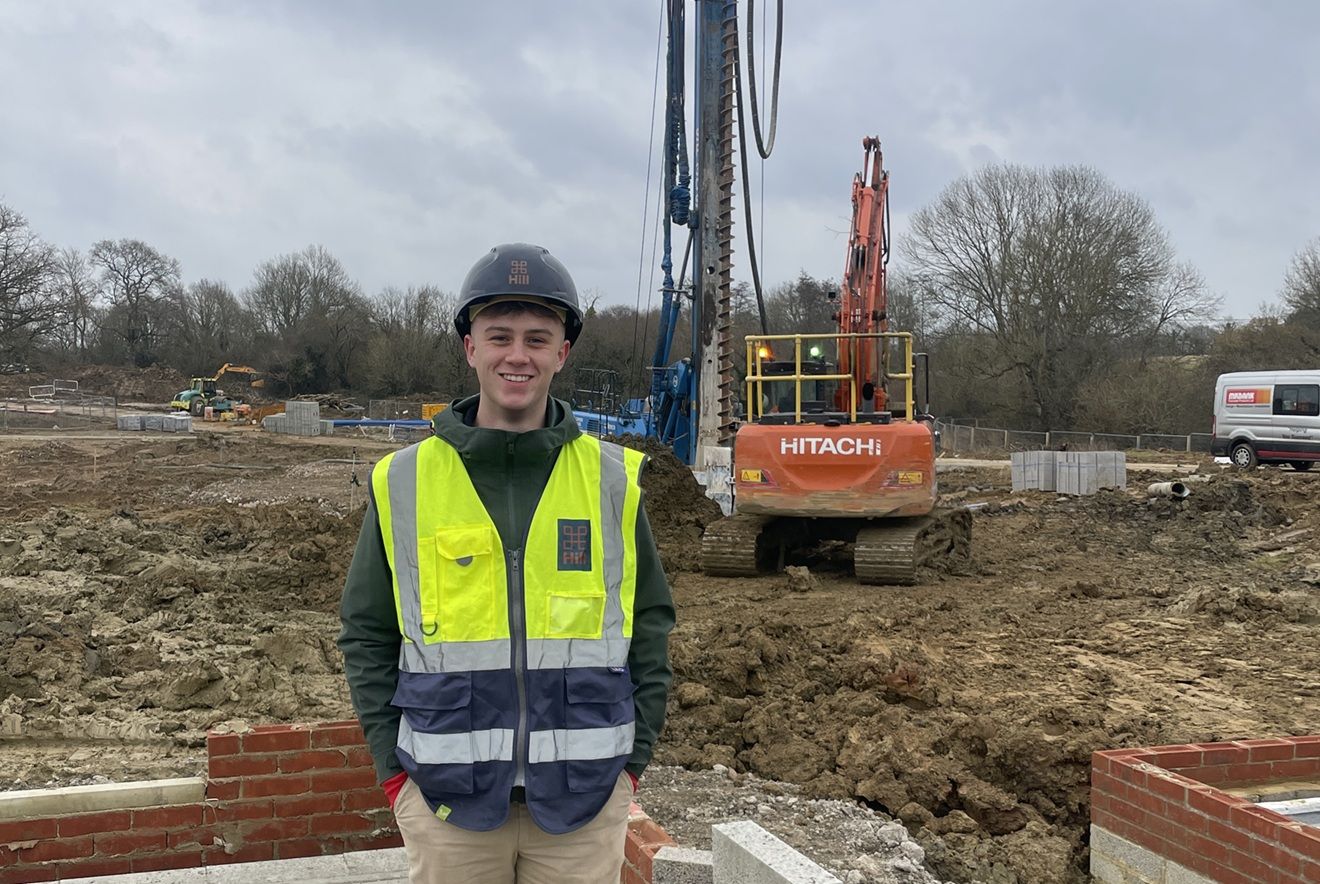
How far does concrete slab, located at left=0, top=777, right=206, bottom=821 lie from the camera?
351 centimetres

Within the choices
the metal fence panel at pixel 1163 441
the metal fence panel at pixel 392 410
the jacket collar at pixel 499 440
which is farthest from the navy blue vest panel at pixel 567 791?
the metal fence panel at pixel 392 410

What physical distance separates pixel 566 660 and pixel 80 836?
2.70m

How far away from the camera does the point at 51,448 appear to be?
24.9 m

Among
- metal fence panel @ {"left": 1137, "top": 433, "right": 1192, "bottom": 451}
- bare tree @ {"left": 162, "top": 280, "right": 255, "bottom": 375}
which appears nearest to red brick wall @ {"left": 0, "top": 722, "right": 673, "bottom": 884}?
metal fence panel @ {"left": 1137, "top": 433, "right": 1192, "bottom": 451}

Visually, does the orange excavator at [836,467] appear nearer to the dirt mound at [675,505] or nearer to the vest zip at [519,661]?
the dirt mound at [675,505]

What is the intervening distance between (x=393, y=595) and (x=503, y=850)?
1.92ft

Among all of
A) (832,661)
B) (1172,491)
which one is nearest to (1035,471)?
(1172,491)

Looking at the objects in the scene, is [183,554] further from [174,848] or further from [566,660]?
[566,660]

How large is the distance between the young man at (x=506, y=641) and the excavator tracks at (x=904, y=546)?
7992 mm

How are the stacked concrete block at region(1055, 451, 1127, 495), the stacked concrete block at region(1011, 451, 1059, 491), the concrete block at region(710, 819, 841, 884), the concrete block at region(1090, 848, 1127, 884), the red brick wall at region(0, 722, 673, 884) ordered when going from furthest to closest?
the stacked concrete block at region(1011, 451, 1059, 491)
the stacked concrete block at region(1055, 451, 1127, 495)
the concrete block at region(1090, 848, 1127, 884)
the red brick wall at region(0, 722, 673, 884)
the concrete block at region(710, 819, 841, 884)

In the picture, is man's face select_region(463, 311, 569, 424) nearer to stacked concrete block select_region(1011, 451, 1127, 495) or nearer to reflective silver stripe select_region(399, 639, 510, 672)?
reflective silver stripe select_region(399, 639, 510, 672)

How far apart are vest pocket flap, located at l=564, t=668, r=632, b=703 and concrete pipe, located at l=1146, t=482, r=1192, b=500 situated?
16.3 m

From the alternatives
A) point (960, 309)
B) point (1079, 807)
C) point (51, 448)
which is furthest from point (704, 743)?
point (960, 309)

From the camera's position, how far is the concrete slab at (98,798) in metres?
3.51
